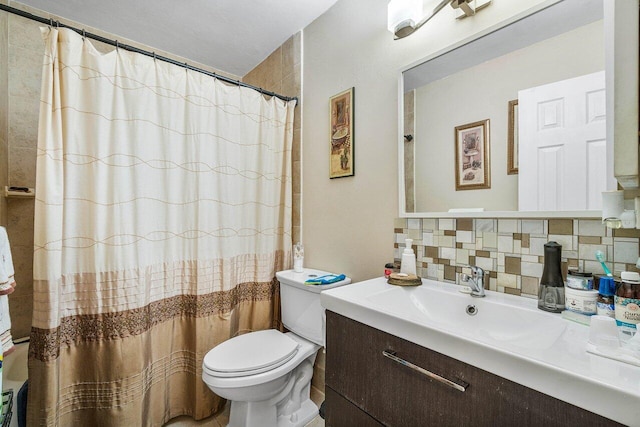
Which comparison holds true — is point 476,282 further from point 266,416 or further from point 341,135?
point 266,416

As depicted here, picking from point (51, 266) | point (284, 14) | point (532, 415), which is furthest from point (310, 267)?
point (284, 14)

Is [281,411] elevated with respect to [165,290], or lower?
lower

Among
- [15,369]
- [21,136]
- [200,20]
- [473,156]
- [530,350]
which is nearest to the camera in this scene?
[530,350]

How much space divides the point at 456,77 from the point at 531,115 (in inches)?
13.2

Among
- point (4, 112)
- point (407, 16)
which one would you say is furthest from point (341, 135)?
point (4, 112)

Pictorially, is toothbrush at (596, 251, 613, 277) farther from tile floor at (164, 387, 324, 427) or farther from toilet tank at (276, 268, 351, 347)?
tile floor at (164, 387, 324, 427)

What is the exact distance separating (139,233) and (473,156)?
155 cm

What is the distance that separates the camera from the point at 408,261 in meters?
1.19

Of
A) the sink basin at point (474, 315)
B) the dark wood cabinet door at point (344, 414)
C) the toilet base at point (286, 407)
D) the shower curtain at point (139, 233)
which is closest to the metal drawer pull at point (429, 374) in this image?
the sink basin at point (474, 315)

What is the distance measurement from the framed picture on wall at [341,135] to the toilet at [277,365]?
626 millimetres

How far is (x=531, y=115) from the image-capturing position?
36.5 inches

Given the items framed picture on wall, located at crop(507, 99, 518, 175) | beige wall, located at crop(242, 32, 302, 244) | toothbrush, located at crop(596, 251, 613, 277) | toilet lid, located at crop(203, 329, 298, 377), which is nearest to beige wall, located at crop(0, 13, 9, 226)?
toilet lid, located at crop(203, 329, 298, 377)

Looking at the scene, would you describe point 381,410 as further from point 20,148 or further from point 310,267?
point 20,148

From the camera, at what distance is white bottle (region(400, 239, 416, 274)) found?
1188mm
